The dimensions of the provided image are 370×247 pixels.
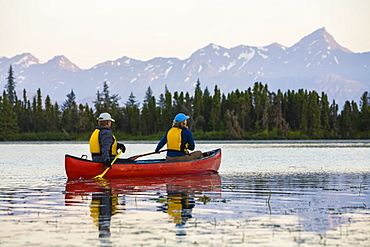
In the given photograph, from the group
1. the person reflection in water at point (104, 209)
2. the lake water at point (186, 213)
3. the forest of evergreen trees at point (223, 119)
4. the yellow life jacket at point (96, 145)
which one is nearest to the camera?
the lake water at point (186, 213)

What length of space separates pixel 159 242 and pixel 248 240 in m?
1.36

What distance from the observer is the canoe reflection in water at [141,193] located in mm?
11734

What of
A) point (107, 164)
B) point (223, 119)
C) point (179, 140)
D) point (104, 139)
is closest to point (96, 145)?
point (104, 139)

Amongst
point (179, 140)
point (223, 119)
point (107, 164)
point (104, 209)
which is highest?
point (223, 119)

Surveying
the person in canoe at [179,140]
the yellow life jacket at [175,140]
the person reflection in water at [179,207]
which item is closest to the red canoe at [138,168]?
the person in canoe at [179,140]

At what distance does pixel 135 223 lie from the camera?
10.8m

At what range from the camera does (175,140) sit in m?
21.5

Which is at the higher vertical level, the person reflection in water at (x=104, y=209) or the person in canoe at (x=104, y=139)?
the person in canoe at (x=104, y=139)

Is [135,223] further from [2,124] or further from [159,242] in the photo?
[2,124]

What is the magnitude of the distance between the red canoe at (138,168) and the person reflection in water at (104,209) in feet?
11.4

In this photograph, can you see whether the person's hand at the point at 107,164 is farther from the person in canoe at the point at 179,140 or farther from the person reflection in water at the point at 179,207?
the person reflection in water at the point at 179,207

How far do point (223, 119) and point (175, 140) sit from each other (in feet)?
312

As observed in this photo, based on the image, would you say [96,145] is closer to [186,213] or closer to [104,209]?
[104,209]

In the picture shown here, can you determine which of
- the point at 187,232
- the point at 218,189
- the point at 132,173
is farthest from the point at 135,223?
the point at 132,173
